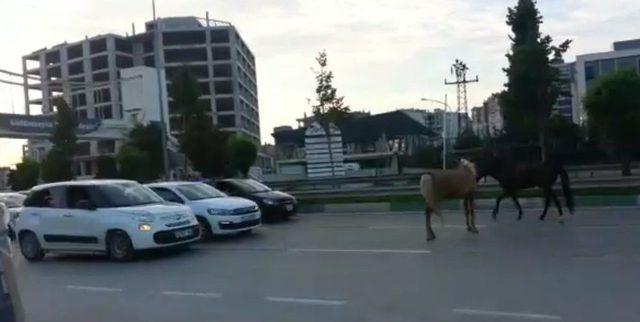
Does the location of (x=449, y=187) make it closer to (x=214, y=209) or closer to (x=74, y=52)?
(x=214, y=209)

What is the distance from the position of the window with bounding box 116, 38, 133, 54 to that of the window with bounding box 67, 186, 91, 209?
96.6 meters

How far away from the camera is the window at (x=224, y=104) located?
362 feet

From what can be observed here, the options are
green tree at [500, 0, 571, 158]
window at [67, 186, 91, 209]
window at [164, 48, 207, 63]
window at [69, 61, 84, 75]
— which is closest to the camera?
window at [67, 186, 91, 209]

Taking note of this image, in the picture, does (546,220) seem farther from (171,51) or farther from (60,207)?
(171,51)

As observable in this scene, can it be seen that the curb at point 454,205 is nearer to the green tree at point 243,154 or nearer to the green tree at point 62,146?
the green tree at point 62,146

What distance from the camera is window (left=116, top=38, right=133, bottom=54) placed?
361 ft

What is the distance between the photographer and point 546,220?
18.7 metres

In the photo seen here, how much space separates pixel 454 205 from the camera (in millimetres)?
24641

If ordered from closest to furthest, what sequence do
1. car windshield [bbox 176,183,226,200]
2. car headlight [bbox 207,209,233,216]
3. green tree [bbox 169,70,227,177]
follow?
car headlight [bbox 207,209,233,216] < car windshield [bbox 176,183,226,200] < green tree [bbox 169,70,227,177]

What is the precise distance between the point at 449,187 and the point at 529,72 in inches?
637

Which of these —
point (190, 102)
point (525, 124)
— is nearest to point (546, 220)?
point (525, 124)

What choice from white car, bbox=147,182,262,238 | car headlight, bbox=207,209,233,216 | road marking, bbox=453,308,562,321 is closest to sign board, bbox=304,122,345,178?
white car, bbox=147,182,262,238

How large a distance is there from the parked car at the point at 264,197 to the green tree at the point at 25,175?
4072cm

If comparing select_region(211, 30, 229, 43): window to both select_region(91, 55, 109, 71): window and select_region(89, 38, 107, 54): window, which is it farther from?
select_region(91, 55, 109, 71): window
